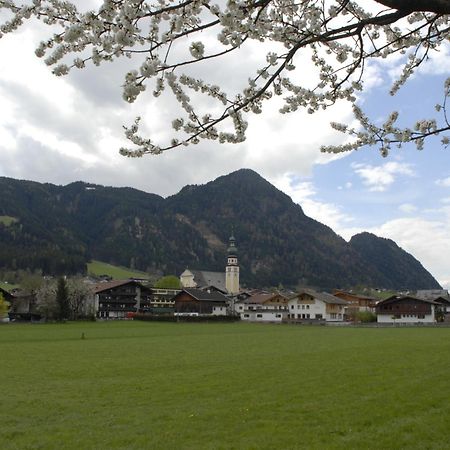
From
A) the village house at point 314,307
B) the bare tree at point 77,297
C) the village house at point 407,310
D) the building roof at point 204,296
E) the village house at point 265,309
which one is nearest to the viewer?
the bare tree at point 77,297

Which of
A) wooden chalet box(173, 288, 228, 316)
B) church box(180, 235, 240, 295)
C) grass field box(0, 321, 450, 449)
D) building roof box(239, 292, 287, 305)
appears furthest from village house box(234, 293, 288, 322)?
grass field box(0, 321, 450, 449)

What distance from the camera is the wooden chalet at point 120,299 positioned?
306 feet

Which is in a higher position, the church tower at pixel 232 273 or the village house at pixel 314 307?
the church tower at pixel 232 273

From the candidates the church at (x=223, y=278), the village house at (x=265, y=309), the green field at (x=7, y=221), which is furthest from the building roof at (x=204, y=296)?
the green field at (x=7, y=221)

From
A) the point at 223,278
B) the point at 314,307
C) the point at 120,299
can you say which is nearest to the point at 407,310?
the point at 314,307

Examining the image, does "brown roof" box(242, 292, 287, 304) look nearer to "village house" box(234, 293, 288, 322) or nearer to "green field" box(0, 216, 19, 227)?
"village house" box(234, 293, 288, 322)

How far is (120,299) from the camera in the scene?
9644 centimetres

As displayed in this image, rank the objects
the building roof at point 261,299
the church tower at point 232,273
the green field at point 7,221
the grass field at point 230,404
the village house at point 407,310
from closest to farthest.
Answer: the grass field at point 230,404
the village house at point 407,310
the building roof at point 261,299
the church tower at point 232,273
the green field at point 7,221

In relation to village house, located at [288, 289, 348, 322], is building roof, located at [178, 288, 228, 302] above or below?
above

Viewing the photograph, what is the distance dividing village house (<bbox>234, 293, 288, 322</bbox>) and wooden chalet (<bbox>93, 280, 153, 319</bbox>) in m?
19.8

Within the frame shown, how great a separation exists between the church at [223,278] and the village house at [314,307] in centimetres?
4225

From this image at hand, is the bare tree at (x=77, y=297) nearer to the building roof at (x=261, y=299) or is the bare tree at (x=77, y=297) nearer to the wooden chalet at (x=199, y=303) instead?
the wooden chalet at (x=199, y=303)

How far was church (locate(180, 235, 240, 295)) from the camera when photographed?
136 meters

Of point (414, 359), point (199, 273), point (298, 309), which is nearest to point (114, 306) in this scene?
point (298, 309)
